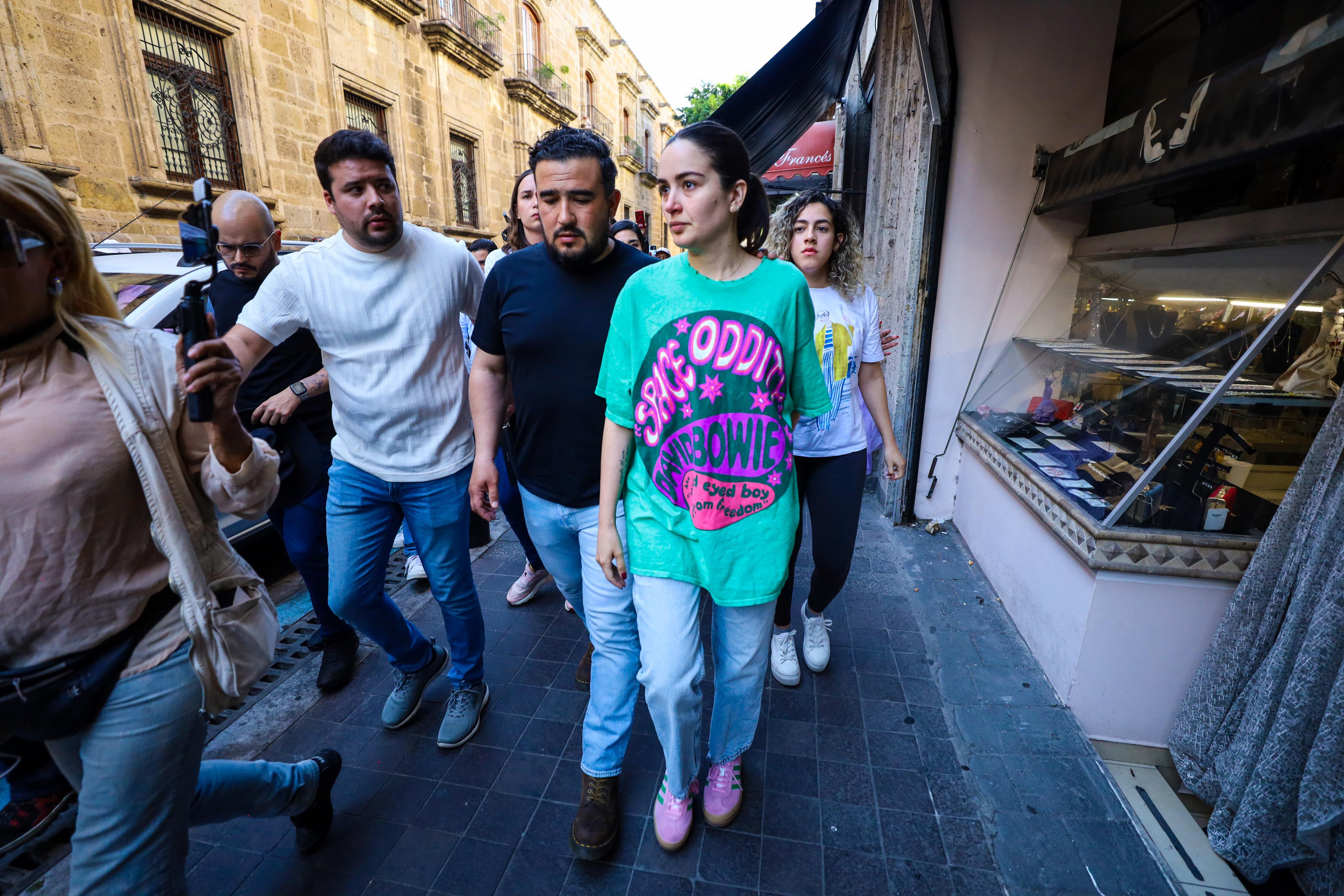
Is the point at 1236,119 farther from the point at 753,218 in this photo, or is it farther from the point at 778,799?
the point at 778,799

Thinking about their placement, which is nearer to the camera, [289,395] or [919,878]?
[919,878]

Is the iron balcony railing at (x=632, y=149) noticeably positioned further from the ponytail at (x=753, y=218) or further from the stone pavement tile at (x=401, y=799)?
the stone pavement tile at (x=401, y=799)

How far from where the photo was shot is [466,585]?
2.59 metres

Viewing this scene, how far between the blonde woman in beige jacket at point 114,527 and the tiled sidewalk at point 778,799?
0.87 meters

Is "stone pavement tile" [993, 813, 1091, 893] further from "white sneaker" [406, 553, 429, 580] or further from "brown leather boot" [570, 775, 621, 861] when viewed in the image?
"white sneaker" [406, 553, 429, 580]

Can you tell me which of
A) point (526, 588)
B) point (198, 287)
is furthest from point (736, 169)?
point (526, 588)

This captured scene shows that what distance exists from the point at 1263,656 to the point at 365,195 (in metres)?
3.55

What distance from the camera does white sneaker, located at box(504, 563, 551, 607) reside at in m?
3.62

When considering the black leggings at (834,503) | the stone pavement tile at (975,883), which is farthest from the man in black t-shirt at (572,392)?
the stone pavement tile at (975,883)

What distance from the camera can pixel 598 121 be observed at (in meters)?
23.8

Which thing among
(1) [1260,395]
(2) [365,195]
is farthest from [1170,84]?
(2) [365,195]

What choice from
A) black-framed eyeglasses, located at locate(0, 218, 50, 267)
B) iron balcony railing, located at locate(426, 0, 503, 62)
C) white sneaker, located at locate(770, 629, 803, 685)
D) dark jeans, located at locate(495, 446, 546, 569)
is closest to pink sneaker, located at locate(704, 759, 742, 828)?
white sneaker, located at locate(770, 629, 803, 685)

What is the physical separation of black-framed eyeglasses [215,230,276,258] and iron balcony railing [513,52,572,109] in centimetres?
1659

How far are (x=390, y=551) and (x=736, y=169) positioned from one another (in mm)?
1970
